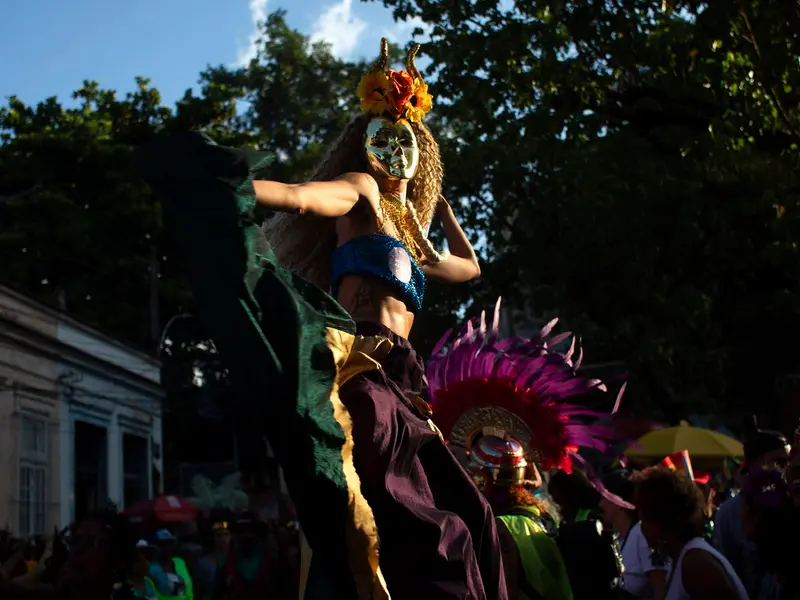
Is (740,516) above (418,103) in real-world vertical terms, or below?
below

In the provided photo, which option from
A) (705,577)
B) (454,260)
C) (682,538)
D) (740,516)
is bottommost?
(705,577)

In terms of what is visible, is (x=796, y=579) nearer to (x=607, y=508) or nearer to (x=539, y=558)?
(x=539, y=558)

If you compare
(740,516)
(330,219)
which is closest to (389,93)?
(330,219)

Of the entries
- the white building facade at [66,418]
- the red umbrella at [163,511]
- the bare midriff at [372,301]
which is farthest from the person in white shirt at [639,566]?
the white building facade at [66,418]

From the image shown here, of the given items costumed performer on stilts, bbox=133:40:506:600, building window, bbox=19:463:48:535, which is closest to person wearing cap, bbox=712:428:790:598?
costumed performer on stilts, bbox=133:40:506:600

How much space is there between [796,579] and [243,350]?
229 centimetres

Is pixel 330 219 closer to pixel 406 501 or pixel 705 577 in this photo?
pixel 406 501

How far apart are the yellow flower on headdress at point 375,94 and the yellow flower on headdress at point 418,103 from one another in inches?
3.2

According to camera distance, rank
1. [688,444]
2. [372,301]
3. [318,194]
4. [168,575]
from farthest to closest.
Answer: [688,444]
[168,575]
[372,301]
[318,194]

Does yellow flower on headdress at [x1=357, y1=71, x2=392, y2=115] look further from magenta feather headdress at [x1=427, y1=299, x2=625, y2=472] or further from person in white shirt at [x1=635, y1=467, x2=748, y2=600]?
person in white shirt at [x1=635, y1=467, x2=748, y2=600]

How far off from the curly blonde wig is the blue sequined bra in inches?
6.7

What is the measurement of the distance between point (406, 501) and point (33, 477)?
1743cm

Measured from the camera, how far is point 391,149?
4008 mm

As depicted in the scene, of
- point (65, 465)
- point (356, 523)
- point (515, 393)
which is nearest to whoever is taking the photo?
point (356, 523)
